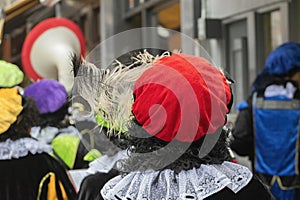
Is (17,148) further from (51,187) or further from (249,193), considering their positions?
(249,193)

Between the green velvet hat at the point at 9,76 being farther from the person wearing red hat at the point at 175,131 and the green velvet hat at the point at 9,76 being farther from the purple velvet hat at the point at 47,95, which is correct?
the person wearing red hat at the point at 175,131

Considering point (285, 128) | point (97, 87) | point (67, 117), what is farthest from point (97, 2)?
point (97, 87)

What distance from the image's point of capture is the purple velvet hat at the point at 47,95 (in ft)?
14.3

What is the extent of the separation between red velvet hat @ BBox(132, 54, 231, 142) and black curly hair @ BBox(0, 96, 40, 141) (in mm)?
1463

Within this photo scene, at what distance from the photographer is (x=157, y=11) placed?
25.3 ft

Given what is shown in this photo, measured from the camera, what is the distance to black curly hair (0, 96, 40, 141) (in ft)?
10.5

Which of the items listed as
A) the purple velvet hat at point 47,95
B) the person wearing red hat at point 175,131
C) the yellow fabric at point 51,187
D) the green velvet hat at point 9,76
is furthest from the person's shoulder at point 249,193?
the purple velvet hat at point 47,95

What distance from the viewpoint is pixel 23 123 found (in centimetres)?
326

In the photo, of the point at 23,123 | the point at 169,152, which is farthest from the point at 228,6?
the point at 169,152

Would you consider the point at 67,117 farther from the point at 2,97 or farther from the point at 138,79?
the point at 138,79

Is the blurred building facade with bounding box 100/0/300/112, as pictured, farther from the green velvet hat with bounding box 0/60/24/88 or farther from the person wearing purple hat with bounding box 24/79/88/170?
the green velvet hat with bounding box 0/60/24/88

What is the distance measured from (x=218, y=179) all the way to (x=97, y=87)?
516 millimetres

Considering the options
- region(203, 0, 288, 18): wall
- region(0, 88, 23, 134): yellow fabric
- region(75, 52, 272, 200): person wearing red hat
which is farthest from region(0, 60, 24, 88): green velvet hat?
region(203, 0, 288, 18): wall

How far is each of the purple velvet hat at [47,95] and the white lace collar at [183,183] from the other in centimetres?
251
